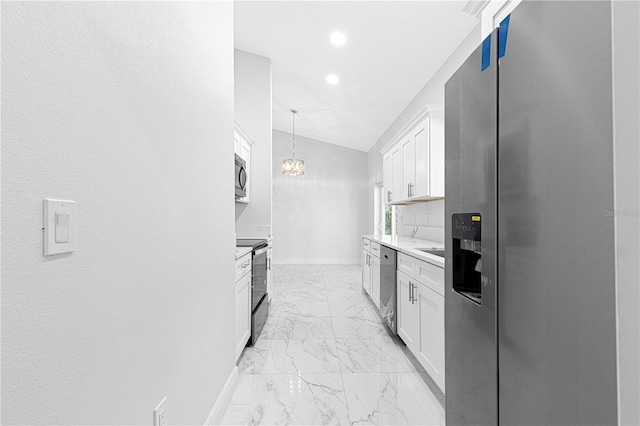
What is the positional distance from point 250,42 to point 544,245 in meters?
4.13

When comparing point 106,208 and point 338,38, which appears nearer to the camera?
point 106,208

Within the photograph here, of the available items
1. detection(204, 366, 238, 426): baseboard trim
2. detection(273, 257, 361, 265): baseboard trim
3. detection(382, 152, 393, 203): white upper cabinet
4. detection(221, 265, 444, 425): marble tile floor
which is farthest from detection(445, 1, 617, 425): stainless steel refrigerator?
detection(273, 257, 361, 265): baseboard trim

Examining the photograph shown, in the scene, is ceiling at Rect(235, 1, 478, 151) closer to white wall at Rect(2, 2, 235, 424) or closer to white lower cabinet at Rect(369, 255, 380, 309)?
white wall at Rect(2, 2, 235, 424)

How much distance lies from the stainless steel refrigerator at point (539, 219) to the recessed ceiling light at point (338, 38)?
95.8 inches

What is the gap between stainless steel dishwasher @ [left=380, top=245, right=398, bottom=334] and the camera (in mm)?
2689

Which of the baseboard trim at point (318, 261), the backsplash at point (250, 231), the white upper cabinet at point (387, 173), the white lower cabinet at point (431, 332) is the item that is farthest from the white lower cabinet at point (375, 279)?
the baseboard trim at point (318, 261)

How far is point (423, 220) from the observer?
3779 millimetres

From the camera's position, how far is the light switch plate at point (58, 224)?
593 mm

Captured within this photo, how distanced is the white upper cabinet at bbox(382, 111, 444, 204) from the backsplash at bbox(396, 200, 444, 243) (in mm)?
299

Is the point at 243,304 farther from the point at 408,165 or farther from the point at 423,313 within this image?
the point at 408,165

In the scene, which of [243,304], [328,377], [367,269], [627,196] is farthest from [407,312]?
[627,196]

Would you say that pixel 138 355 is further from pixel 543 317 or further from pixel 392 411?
pixel 392 411

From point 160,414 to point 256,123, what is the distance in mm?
3639

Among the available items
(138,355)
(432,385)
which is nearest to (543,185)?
(138,355)
